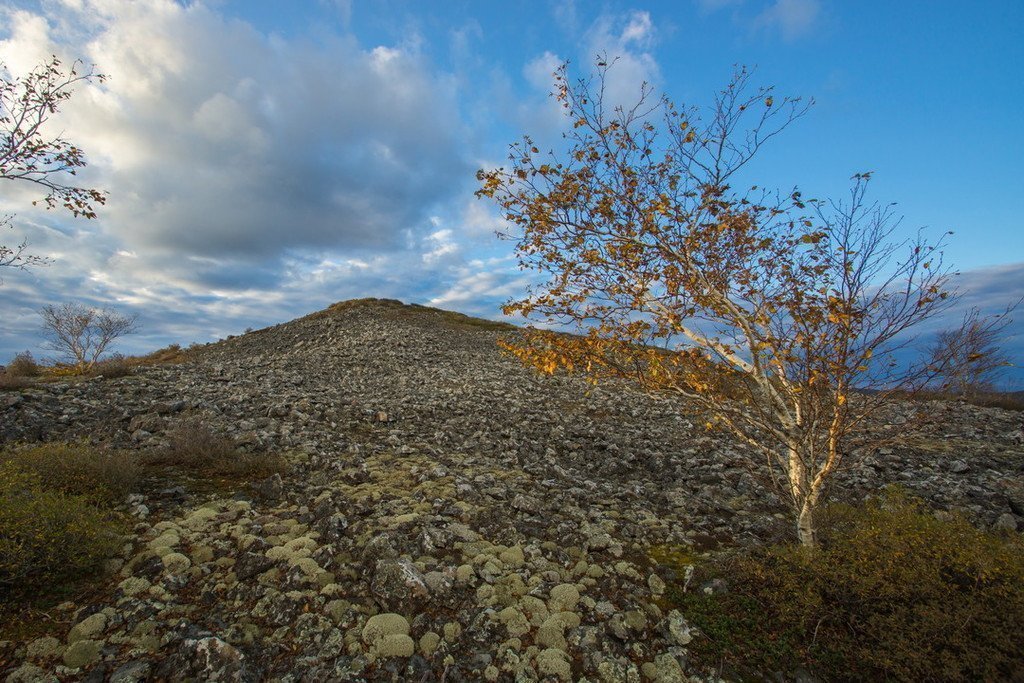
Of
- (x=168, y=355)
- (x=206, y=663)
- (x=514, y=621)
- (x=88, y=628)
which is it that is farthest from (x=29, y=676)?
(x=168, y=355)

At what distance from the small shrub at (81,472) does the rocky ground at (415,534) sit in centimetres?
43

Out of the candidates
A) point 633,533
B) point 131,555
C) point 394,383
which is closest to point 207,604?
point 131,555

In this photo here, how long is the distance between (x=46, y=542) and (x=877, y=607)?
33.5ft

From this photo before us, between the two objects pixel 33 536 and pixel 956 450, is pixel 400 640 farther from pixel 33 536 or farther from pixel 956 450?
pixel 956 450

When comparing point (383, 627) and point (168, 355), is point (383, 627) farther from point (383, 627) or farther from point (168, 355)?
point (168, 355)

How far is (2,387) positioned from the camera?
624 inches

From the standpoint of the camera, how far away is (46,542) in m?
5.74

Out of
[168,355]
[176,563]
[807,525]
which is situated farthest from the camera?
[168,355]

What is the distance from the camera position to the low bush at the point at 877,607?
5.08 metres

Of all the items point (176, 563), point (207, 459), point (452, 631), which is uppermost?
point (207, 459)

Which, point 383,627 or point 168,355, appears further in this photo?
point 168,355

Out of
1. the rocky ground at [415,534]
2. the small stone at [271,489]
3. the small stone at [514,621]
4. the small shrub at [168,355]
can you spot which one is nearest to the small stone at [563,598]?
the rocky ground at [415,534]

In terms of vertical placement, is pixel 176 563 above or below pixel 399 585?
above

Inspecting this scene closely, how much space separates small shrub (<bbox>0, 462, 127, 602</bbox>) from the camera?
548 centimetres
